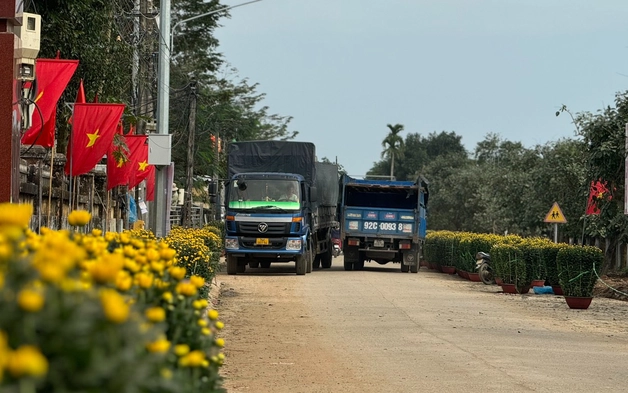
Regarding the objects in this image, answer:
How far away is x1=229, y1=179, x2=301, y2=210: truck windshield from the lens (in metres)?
32.8

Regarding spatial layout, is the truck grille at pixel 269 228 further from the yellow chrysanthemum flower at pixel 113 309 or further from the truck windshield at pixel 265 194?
Result: the yellow chrysanthemum flower at pixel 113 309

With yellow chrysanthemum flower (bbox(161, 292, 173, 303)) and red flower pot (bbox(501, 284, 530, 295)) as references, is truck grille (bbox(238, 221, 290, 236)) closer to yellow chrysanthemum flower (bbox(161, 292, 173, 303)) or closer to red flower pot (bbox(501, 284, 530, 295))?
red flower pot (bbox(501, 284, 530, 295))

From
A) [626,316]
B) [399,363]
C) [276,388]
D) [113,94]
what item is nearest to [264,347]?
[399,363]

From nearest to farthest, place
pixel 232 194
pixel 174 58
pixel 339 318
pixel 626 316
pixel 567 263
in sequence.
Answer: pixel 339 318, pixel 626 316, pixel 567 263, pixel 232 194, pixel 174 58

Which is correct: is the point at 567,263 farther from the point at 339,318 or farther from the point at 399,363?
the point at 399,363

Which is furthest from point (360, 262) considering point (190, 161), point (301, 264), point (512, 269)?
point (512, 269)

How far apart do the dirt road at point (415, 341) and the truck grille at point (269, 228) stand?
5969 millimetres

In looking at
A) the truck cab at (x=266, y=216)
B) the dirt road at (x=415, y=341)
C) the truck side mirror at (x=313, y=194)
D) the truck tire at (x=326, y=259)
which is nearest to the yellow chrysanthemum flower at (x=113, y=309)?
the dirt road at (x=415, y=341)

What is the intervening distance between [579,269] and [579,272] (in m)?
0.09

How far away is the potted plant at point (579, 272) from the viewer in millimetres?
21953

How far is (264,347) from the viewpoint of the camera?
13.9 metres

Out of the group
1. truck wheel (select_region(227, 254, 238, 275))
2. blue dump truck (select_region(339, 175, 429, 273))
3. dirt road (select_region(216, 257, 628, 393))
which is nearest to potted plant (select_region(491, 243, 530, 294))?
dirt road (select_region(216, 257, 628, 393))

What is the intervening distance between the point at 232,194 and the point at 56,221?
9.81m

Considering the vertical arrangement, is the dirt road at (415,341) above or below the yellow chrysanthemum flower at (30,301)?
below
